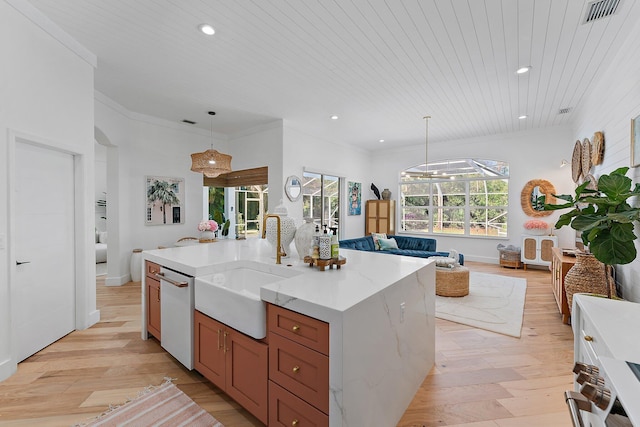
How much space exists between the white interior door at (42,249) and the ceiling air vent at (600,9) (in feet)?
15.9

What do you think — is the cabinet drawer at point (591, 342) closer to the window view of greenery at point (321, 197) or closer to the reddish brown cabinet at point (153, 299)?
the reddish brown cabinet at point (153, 299)

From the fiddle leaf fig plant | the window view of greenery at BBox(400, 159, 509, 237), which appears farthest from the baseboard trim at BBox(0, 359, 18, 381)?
the window view of greenery at BBox(400, 159, 509, 237)

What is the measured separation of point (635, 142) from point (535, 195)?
4.12 meters

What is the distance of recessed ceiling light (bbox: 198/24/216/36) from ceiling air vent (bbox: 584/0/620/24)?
3.11 metres

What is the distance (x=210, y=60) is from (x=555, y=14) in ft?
10.6

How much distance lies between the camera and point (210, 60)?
3.13 m

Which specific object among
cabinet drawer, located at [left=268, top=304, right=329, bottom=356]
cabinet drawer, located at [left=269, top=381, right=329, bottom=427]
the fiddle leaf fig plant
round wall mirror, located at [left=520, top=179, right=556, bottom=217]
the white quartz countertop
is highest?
round wall mirror, located at [left=520, top=179, right=556, bottom=217]

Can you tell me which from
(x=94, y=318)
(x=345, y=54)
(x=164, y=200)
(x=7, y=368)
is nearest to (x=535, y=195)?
(x=345, y=54)

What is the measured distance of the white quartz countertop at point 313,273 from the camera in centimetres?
138

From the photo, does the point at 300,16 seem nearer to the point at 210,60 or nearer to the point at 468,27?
the point at 210,60

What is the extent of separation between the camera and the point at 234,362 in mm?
1777

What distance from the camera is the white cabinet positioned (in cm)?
561

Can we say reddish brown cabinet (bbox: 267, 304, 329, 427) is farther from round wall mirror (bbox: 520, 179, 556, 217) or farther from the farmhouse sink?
round wall mirror (bbox: 520, 179, 556, 217)

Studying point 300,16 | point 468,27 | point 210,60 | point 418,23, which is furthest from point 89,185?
point 468,27
